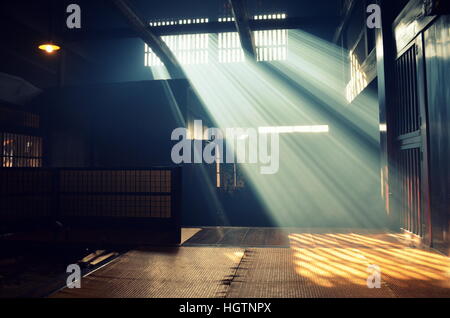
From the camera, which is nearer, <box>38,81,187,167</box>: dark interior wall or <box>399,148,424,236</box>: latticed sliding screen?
<box>399,148,424,236</box>: latticed sliding screen

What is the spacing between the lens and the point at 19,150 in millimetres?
7574

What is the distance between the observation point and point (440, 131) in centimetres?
406

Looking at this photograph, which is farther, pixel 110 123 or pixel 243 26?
pixel 110 123

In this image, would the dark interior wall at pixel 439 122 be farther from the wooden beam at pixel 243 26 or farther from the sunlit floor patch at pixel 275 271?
the wooden beam at pixel 243 26

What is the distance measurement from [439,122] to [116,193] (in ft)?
15.8

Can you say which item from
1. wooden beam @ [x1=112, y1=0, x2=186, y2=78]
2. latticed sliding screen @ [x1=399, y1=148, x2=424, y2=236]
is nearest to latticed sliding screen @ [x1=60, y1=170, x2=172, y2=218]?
wooden beam @ [x1=112, y1=0, x2=186, y2=78]

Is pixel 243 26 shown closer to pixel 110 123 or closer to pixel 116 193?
pixel 110 123

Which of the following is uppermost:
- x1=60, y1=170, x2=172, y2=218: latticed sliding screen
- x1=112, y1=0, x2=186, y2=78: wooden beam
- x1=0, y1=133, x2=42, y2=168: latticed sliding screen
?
x1=112, y1=0, x2=186, y2=78: wooden beam

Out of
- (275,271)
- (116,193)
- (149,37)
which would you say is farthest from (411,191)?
(149,37)

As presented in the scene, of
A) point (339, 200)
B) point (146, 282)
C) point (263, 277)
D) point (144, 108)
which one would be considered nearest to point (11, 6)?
point (144, 108)

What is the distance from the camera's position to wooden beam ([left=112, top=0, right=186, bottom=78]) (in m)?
6.99

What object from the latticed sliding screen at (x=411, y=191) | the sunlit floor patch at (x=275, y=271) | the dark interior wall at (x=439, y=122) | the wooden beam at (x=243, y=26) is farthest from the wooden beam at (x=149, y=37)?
the latticed sliding screen at (x=411, y=191)

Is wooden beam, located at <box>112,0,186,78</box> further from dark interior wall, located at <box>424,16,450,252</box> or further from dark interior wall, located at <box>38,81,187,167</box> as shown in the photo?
dark interior wall, located at <box>424,16,450,252</box>

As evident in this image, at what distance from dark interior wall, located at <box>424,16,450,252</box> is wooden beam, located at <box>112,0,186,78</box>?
5460 millimetres
